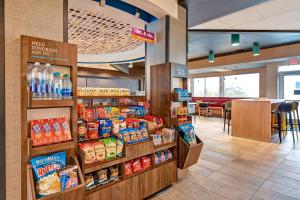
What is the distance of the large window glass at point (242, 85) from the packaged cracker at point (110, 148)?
365 inches

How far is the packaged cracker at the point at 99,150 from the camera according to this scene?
1809mm

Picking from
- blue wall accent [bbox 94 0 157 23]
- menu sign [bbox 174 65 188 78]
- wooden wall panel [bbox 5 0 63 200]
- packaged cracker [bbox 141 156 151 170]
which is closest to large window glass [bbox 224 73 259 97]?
menu sign [bbox 174 65 188 78]

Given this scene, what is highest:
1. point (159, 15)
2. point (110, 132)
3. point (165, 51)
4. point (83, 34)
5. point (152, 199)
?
point (83, 34)

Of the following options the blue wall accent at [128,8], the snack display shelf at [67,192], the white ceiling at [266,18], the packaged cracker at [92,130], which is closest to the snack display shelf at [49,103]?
the packaged cracker at [92,130]

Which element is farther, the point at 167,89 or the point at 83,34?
the point at 83,34

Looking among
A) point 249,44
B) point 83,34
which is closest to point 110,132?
point 83,34

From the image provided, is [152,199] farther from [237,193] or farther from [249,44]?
[249,44]

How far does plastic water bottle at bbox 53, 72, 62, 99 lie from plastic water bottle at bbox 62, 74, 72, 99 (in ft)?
0.11

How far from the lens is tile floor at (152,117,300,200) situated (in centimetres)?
235

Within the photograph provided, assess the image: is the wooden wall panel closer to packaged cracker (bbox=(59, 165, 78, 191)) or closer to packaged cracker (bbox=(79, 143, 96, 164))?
packaged cracker (bbox=(59, 165, 78, 191))

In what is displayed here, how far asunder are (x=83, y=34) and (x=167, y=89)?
9.72 feet

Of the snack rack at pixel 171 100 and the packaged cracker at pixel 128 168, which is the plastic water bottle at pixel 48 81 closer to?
the packaged cracker at pixel 128 168

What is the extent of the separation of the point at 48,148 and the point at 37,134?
0.15 meters

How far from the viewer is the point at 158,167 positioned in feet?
7.72
